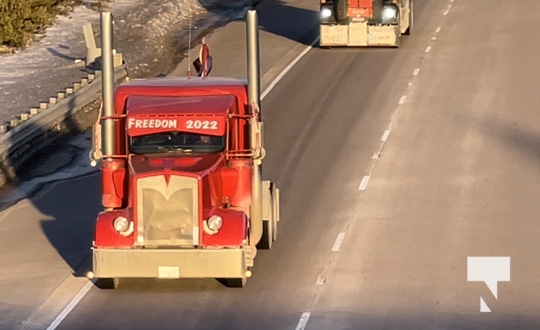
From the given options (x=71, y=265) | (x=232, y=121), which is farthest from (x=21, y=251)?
(x=232, y=121)

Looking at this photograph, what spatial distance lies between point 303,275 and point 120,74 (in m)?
14.5

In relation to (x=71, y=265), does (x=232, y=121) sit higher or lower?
higher

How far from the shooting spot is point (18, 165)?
2506 centimetres

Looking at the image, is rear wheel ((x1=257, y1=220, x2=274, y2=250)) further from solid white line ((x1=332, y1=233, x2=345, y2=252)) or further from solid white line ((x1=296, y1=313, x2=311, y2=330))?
solid white line ((x1=296, y1=313, x2=311, y2=330))

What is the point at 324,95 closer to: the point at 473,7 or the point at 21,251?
the point at 21,251

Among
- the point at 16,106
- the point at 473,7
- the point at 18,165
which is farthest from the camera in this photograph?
the point at 473,7

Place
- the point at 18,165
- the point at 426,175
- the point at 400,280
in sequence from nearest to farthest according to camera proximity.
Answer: the point at 400,280 < the point at 426,175 < the point at 18,165

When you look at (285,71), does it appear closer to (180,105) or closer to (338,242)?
(338,242)

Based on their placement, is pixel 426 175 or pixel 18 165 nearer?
pixel 426 175

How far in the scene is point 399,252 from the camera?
744 inches

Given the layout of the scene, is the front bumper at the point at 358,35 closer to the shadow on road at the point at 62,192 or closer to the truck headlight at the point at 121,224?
the shadow on road at the point at 62,192

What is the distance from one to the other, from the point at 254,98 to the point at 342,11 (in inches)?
768

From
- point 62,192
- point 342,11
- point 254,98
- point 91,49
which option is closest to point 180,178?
point 254,98

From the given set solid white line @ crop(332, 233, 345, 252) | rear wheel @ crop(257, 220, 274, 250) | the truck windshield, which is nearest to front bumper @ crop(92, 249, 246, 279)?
the truck windshield
